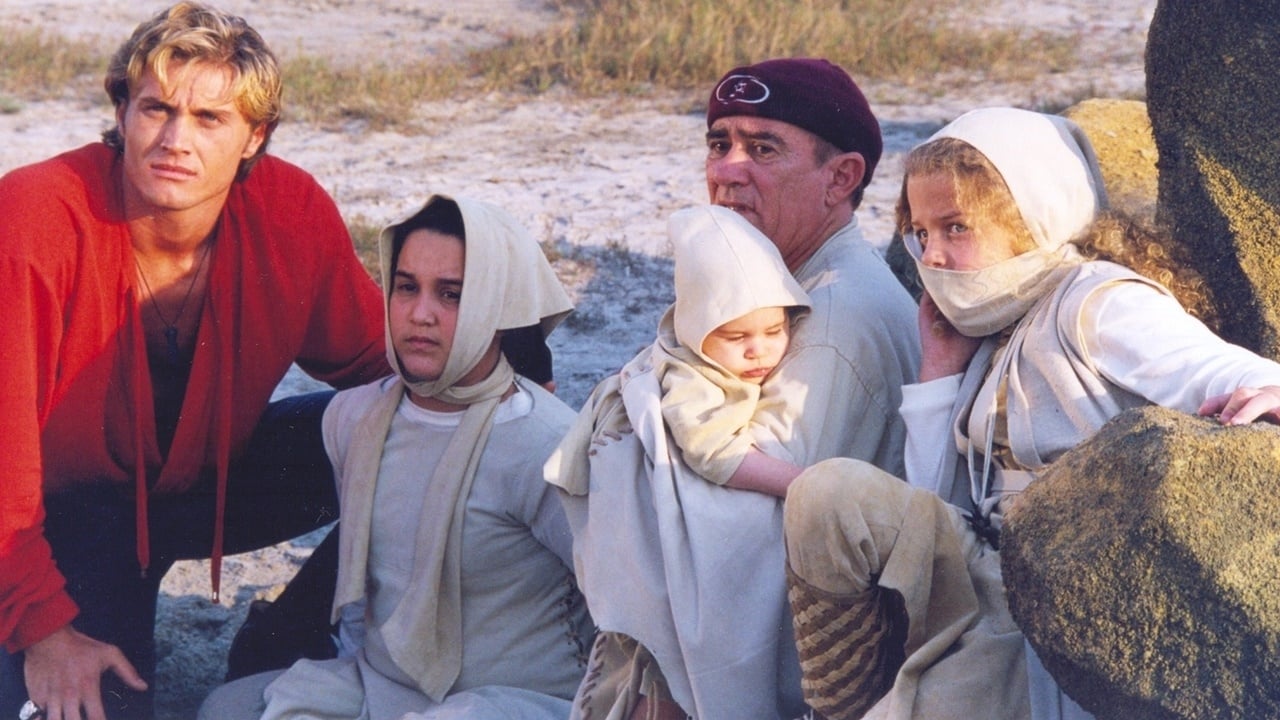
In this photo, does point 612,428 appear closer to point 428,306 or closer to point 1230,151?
point 428,306

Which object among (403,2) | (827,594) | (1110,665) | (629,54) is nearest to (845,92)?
(827,594)

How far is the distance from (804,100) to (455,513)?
1.28 meters

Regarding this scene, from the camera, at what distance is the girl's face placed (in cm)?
323

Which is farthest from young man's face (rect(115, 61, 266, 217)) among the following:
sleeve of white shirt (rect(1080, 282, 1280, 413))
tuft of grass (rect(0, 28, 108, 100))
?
tuft of grass (rect(0, 28, 108, 100))

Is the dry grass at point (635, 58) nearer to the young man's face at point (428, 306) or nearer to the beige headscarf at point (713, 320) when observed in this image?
the young man's face at point (428, 306)

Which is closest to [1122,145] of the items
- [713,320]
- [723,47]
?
[713,320]

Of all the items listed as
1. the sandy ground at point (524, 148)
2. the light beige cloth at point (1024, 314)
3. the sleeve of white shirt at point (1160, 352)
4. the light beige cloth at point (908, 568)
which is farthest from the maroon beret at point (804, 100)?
the sandy ground at point (524, 148)

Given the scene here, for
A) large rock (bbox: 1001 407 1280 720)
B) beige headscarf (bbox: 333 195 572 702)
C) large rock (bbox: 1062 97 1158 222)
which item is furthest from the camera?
large rock (bbox: 1062 97 1158 222)

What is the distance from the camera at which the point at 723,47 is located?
1045 centimetres

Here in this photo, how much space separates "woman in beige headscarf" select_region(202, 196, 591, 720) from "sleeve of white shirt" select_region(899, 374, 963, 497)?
0.90 m

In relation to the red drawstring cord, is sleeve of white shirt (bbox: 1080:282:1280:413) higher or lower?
higher

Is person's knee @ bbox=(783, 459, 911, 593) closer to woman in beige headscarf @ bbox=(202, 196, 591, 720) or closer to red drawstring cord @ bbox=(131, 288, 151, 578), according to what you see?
woman in beige headscarf @ bbox=(202, 196, 591, 720)

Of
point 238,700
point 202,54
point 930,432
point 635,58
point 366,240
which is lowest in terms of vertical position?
point 635,58

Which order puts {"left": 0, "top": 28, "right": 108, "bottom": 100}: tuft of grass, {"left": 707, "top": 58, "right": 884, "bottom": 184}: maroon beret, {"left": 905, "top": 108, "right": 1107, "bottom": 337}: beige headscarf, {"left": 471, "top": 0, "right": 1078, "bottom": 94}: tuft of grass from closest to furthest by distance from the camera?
{"left": 905, "top": 108, "right": 1107, "bottom": 337}: beige headscarf < {"left": 707, "top": 58, "right": 884, "bottom": 184}: maroon beret < {"left": 0, "top": 28, "right": 108, "bottom": 100}: tuft of grass < {"left": 471, "top": 0, "right": 1078, "bottom": 94}: tuft of grass
